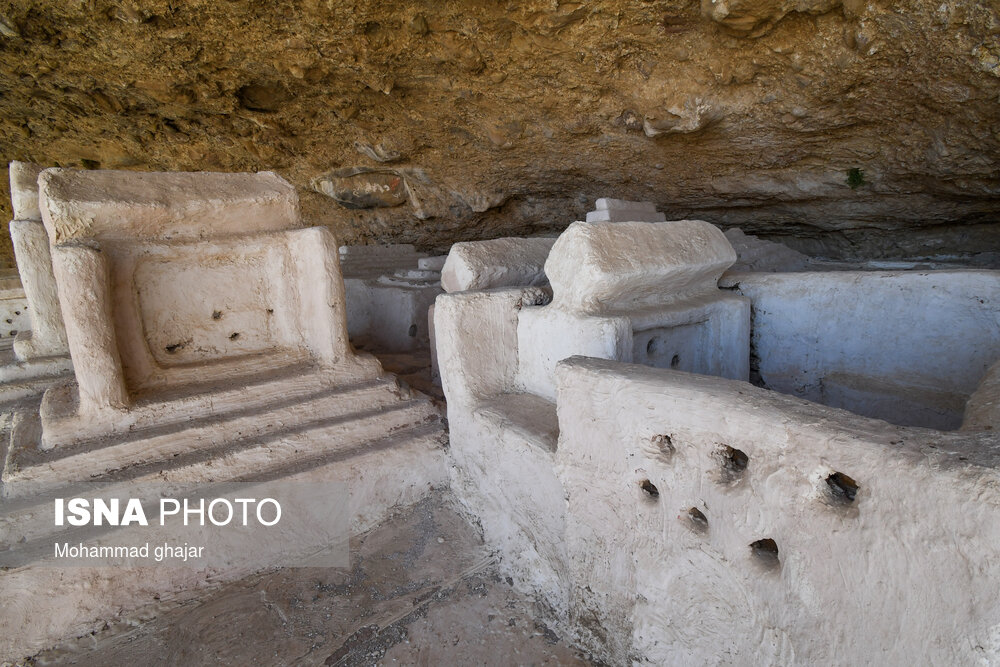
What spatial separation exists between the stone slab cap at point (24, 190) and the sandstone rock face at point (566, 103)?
122cm

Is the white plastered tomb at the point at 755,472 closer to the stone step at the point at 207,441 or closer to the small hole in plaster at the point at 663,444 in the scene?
the small hole in plaster at the point at 663,444

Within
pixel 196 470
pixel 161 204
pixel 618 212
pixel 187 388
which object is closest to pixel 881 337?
pixel 618 212

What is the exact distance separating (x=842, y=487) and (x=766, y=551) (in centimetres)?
24

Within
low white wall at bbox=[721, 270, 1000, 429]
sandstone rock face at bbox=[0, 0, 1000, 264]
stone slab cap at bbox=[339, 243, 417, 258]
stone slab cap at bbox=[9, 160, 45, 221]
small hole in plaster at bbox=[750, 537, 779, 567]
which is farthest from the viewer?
stone slab cap at bbox=[339, 243, 417, 258]

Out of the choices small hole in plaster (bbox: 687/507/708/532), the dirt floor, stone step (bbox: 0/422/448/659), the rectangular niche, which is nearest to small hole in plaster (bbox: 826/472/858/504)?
small hole in plaster (bbox: 687/507/708/532)

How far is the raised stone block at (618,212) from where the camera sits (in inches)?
162

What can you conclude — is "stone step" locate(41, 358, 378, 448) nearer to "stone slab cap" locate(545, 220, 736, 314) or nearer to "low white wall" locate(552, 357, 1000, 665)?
"stone slab cap" locate(545, 220, 736, 314)

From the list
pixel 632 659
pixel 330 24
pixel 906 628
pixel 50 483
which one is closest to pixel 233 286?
pixel 50 483

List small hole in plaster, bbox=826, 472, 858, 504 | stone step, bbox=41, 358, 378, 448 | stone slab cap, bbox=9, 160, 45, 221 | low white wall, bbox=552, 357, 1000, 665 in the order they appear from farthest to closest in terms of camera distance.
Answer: stone slab cap, bbox=9, 160, 45, 221 < stone step, bbox=41, 358, 378, 448 < small hole in plaster, bbox=826, 472, 858, 504 < low white wall, bbox=552, 357, 1000, 665

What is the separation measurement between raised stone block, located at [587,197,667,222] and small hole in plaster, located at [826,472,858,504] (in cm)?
299

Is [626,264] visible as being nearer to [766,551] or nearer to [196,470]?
[766,551]

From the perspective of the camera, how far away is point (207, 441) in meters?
2.47

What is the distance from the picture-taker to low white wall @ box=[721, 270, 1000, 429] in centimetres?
213

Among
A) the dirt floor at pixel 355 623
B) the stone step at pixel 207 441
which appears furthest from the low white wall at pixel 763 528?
the stone step at pixel 207 441
